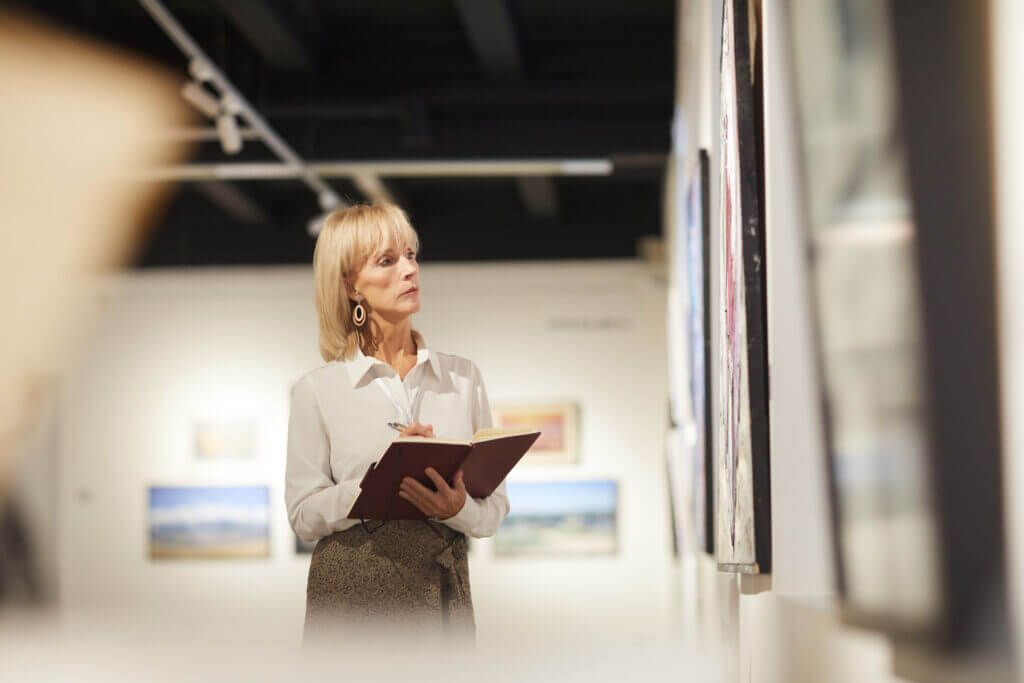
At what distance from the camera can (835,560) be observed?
1.01 metres

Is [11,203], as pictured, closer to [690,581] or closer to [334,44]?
[334,44]

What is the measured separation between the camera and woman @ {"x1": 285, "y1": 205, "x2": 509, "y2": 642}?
1.96 m

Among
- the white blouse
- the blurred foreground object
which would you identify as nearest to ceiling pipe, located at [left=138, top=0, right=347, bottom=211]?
the blurred foreground object

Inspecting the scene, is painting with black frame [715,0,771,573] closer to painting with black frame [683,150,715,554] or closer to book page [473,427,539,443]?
Result: book page [473,427,539,443]

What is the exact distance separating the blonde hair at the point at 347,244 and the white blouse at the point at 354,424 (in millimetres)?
107

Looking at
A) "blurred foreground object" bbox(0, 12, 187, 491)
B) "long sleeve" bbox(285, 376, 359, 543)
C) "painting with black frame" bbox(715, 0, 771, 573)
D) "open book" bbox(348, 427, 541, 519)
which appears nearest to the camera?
"painting with black frame" bbox(715, 0, 771, 573)

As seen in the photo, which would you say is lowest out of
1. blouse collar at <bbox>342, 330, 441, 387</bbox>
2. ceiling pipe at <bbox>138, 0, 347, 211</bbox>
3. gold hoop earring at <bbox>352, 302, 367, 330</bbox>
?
blouse collar at <bbox>342, 330, 441, 387</bbox>

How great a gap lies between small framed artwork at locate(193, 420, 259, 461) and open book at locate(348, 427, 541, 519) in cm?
793

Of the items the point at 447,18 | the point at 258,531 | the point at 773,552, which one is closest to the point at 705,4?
the point at 773,552

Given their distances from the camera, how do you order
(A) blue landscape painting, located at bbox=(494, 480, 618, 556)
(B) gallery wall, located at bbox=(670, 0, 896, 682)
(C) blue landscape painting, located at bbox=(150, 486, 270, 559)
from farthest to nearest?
(C) blue landscape painting, located at bbox=(150, 486, 270, 559) < (A) blue landscape painting, located at bbox=(494, 480, 618, 556) < (B) gallery wall, located at bbox=(670, 0, 896, 682)

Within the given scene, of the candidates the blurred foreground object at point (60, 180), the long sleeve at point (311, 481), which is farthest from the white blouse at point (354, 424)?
the blurred foreground object at point (60, 180)

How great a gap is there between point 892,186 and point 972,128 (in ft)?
0.30

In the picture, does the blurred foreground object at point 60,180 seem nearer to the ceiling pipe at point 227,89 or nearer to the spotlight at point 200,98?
the ceiling pipe at point 227,89

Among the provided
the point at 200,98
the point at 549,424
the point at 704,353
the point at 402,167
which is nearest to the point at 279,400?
the point at 549,424
